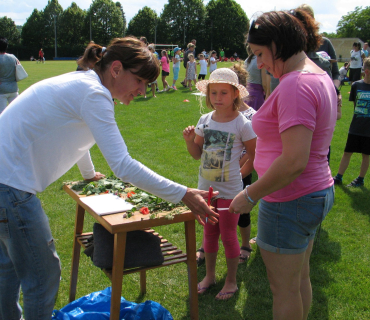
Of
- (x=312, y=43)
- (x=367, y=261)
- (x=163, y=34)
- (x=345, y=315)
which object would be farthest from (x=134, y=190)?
(x=163, y=34)

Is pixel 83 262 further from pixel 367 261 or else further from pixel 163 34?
pixel 163 34

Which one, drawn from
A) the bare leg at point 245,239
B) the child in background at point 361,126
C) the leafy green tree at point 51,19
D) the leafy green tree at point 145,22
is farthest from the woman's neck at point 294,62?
the leafy green tree at point 145,22

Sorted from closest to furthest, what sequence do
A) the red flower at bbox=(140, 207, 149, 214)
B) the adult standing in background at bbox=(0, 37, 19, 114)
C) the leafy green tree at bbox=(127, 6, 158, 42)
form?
the red flower at bbox=(140, 207, 149, 214), the adult standing in background at bbox=(0, 37, 19, 114), the leafy green tree at bbox=(127, 6, 158, 42)

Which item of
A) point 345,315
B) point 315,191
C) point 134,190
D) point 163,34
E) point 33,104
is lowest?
point 345,315

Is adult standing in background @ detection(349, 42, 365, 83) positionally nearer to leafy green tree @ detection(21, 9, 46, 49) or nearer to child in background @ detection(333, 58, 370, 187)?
child in background @ detection(333, 58, 370, 187)

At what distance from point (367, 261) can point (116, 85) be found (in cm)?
302

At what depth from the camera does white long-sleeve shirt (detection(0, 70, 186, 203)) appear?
1849 millimetres

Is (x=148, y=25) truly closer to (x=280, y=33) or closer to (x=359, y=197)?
(x=359, y=197)

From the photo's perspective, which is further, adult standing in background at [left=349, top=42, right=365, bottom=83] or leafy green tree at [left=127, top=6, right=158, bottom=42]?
leafy green tree at [left=127, top=6, right=158, bottom=42]

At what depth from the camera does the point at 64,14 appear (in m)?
73.5

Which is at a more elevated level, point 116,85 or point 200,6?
point 200,6

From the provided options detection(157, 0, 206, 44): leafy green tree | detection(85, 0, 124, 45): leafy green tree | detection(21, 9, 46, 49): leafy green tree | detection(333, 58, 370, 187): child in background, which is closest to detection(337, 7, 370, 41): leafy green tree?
detection(157, 0, 206, 44): leafy green tree

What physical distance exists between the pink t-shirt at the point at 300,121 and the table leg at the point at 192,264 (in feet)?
2.46

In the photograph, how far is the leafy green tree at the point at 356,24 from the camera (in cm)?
7856
